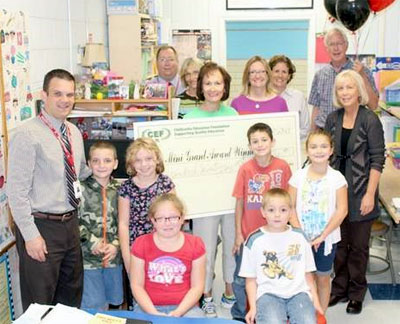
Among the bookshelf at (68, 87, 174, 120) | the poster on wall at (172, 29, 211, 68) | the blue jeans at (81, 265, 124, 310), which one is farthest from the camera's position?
the poster on wall at (172, 29, 211, 68)

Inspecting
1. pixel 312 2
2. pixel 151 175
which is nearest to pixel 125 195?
pixel 151 175

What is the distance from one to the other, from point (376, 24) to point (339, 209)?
4.62 metres

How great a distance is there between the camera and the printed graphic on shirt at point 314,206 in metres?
3.24

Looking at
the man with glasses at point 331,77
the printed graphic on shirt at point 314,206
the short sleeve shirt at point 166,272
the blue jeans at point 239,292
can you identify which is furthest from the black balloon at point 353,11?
the short sleeve shirt at point 166,272

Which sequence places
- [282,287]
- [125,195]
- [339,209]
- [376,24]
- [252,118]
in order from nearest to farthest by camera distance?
[282,287], [125,195], [339,209], [252,118], [376,24]

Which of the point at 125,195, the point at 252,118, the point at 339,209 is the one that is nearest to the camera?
the point at 125,195

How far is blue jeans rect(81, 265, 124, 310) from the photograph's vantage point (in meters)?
3.15

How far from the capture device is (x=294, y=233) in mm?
2896

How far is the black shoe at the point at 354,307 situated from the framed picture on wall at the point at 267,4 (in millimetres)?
4454

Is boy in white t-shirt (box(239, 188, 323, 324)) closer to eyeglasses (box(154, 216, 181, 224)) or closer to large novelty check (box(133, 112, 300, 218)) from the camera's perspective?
eyeglasses (box(154, 216, 181, 224))

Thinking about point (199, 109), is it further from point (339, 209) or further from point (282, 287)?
point (282, 287)

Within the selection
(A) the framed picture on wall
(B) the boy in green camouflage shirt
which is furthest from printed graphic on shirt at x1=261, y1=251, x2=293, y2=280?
(A) the framed picture on wall

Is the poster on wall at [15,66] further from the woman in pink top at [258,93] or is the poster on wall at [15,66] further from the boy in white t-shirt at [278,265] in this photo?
the boy in white t-shirt at [278,265]

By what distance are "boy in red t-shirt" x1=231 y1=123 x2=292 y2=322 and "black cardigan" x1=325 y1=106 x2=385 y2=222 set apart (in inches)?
18.3
